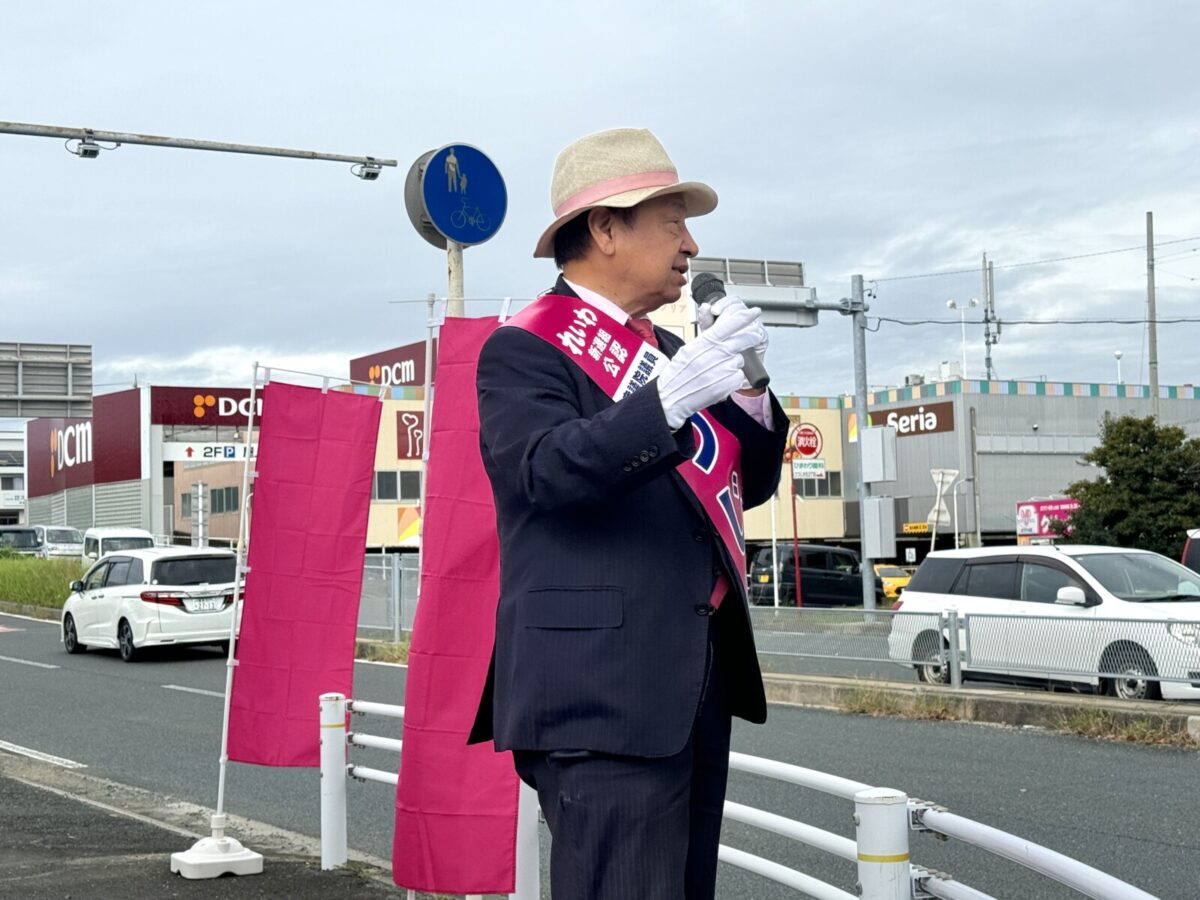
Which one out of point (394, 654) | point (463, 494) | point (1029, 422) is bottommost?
point (394, 654)

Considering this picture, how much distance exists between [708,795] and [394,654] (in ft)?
53.6

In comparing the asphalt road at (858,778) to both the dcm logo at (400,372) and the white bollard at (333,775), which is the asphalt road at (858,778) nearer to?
the white bollard at (333,775)

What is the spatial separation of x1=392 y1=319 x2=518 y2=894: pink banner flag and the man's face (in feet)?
5.26

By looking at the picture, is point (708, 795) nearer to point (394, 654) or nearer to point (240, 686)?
point (240, 686)

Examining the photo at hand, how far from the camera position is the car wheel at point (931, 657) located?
12633 mm

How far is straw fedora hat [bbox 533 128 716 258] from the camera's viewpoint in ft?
8.24

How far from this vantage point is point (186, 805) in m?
8.05

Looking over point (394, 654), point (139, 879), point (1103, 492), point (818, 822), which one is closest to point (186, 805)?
point (139, 879)

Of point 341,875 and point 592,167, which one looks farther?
point 341,875

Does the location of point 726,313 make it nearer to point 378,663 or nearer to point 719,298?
point 719,298

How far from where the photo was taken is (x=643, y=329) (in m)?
2.65

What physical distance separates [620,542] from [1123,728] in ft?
30.0

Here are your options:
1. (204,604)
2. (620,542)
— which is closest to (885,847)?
(620,542)

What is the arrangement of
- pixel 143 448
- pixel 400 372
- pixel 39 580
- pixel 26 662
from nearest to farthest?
pixel 26 662
pixel 39 580
pixel 143 448
pixel 400 372
